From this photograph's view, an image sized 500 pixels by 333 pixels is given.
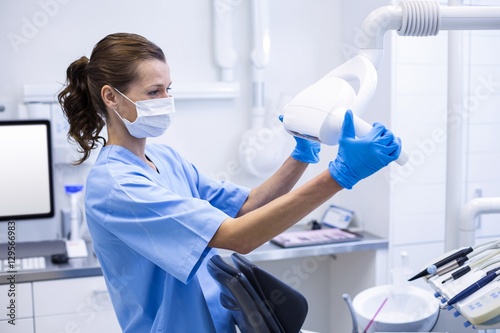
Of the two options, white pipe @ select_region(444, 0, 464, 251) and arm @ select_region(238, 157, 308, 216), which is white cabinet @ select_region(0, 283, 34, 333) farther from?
white pipe @ select_region(444, 0, 464, 251)

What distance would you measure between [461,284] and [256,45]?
5.65 feet

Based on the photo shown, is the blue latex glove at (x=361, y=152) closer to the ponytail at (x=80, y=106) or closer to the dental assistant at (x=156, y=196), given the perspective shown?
the dental assistant at (x=156, y=196)

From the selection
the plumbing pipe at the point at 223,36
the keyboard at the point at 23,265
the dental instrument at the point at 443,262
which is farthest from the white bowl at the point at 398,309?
the plumbing pipe at the point at 223,36

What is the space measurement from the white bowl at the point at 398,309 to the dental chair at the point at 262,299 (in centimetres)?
34

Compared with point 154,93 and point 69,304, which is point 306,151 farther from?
point 69,304

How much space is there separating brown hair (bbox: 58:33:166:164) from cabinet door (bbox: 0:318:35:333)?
964 millimetres

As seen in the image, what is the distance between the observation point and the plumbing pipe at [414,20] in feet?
3.89

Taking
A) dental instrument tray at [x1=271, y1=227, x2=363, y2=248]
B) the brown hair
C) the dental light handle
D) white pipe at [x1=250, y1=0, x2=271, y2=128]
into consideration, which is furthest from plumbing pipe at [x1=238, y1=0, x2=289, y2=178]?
the dental light handle

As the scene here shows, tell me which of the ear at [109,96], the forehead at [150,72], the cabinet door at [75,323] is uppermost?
the forehead at [150,72]

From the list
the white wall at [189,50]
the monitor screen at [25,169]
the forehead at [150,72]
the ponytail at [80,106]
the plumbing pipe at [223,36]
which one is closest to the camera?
the forehead at [150,72]

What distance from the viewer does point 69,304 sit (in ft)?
7.14

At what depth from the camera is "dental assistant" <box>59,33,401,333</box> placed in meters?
1.17

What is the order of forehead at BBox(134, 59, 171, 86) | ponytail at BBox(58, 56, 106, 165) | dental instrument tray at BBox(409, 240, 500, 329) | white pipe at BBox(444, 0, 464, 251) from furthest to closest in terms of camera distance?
1. white pipe at BBox(444, 0, 464, 251)
2. ponytail at BBox(58, 56, 106, 165)
3. forehead at BBox(134, 59, 171, 86)
4. dental instrument tray at BBox(409, 240, 500, 329)

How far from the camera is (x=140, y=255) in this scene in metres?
1.33
